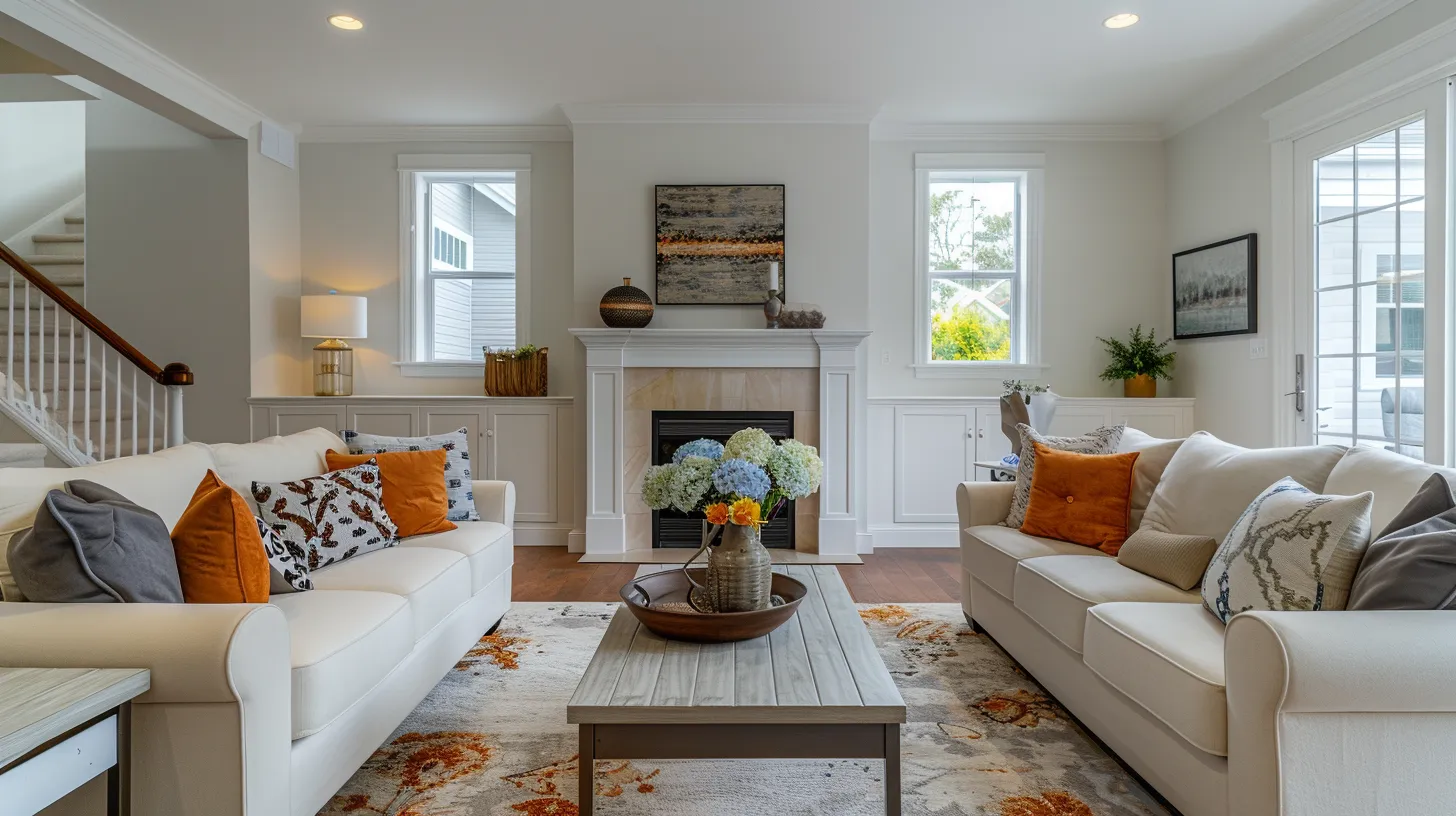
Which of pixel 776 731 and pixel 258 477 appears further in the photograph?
pixel 258 477

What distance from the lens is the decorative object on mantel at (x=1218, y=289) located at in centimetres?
434

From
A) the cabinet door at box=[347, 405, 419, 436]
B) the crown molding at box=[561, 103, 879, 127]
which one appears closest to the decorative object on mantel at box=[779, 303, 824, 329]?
the crown molding at box=[561, 103, 879, 127]

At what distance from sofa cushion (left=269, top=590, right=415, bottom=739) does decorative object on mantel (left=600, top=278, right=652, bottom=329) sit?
2.67 m

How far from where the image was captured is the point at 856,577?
427 cm

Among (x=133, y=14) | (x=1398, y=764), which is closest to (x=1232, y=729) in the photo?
(x=1398, y=764)

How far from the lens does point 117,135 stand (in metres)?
4.87

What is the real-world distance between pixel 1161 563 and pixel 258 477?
2918 millimetres

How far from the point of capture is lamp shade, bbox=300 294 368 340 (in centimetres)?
485

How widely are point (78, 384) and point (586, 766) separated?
15.9 ft

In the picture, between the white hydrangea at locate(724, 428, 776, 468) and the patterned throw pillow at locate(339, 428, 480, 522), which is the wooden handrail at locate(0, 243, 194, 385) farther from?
the white hydrangea at locate(724, 428, 776, 468)

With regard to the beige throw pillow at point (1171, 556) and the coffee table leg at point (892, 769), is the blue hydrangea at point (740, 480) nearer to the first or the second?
the coffee table leg at point (892, 769)

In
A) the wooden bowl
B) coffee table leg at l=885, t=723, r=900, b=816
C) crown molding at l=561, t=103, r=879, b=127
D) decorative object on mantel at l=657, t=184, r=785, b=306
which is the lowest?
coffee table leg at l=885, t=723, r=900, b=816

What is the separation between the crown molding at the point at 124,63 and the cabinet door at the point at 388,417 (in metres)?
1.80

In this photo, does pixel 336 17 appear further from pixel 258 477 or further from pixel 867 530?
pixel 867 530
